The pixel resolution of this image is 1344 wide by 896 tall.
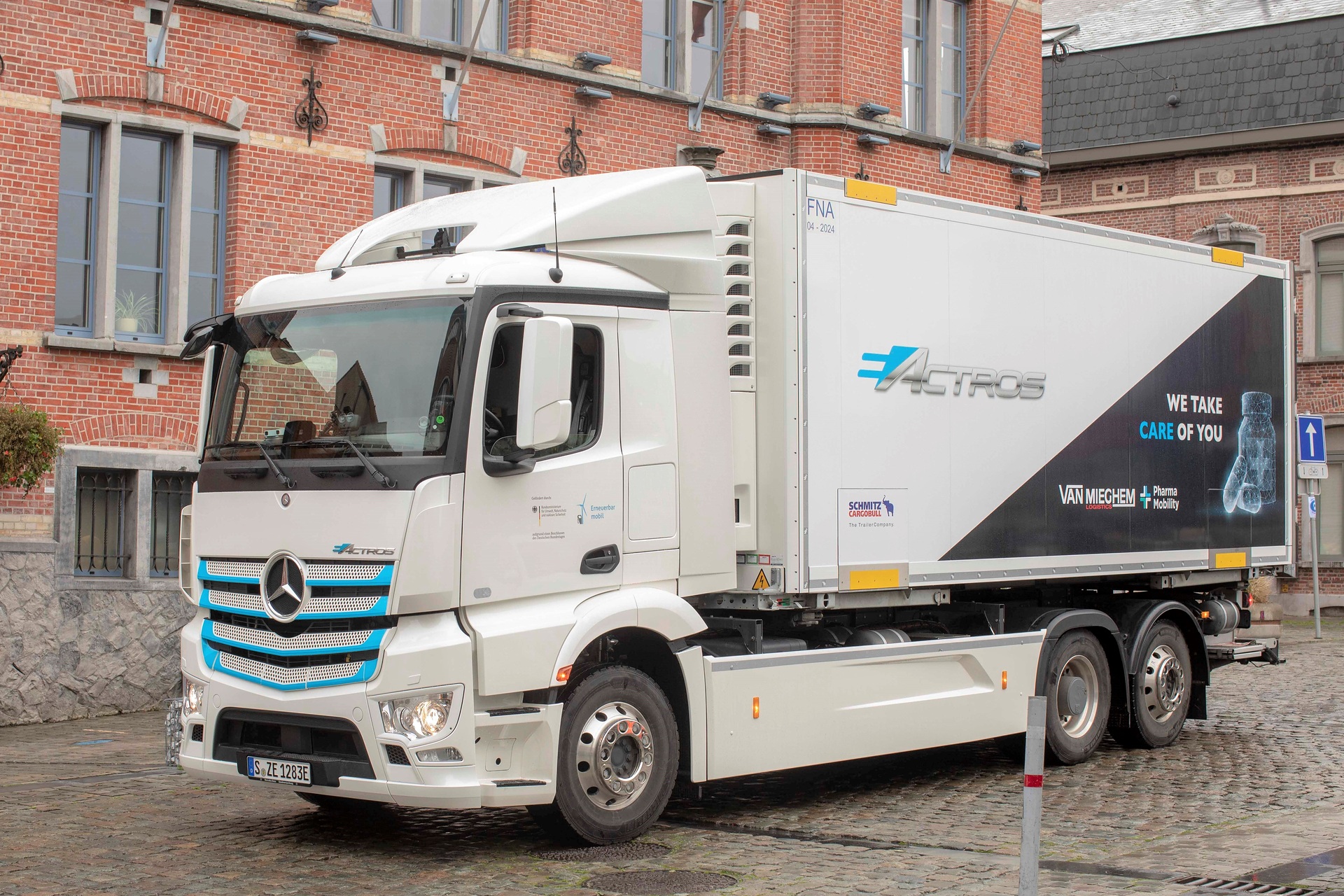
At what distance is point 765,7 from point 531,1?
3654 mm

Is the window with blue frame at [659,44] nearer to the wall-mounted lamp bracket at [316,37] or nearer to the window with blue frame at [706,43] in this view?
the window with blue frame at [706,43]

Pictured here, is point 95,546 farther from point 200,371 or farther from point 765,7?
point 765,7

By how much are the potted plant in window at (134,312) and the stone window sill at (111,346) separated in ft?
0.65

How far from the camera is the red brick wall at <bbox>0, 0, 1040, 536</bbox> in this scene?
1395 cm

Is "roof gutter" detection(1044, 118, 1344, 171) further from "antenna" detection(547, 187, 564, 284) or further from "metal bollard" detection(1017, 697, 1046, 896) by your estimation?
"metal bollard" detection(1017, 697, 1046, 896)

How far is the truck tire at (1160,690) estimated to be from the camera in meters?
11.5

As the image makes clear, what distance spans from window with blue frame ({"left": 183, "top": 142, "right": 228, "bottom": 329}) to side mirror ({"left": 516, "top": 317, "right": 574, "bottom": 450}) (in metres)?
8.41

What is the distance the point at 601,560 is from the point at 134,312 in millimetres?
8216

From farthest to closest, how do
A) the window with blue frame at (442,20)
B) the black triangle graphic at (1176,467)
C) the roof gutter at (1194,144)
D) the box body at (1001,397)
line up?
the roof gutter at (1194,144) → the window with blue frame at (442,20) → the black triangle graphic at (1176,467) → the box body at (1001,397)

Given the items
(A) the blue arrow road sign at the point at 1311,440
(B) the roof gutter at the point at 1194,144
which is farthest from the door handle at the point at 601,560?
(B) the roof gutter at the point at 1194,144

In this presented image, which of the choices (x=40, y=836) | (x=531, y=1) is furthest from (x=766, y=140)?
(x=40, y=836)

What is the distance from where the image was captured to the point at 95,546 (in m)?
14.4

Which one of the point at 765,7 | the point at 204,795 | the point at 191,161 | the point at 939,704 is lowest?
the point at 204,795

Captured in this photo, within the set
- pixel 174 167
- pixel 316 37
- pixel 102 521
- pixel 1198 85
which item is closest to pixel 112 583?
pixel 102 521
